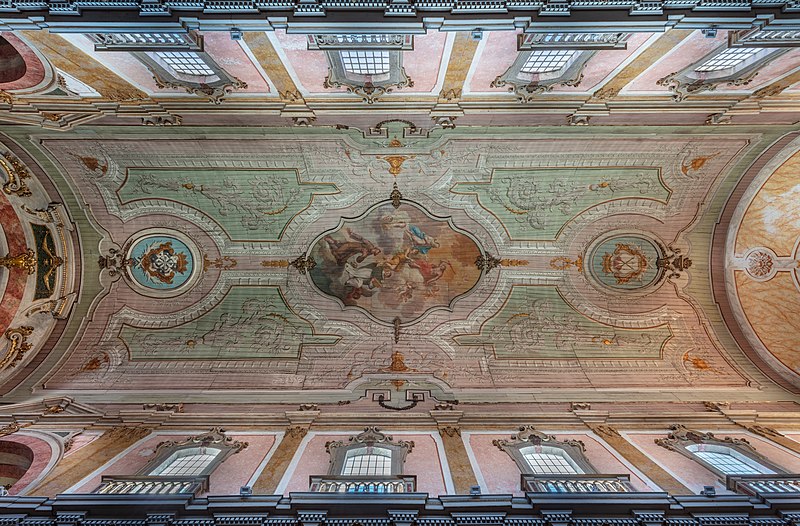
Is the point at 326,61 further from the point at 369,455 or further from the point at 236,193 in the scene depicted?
the point at 369,455

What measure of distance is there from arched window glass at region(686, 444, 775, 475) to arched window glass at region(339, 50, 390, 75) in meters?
12.3

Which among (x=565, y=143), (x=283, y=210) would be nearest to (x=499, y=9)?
(x=565, y=143)

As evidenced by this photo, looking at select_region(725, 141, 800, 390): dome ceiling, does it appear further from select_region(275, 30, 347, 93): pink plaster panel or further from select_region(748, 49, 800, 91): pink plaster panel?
select_region(275, 30, 347, 93): pink plaster panel

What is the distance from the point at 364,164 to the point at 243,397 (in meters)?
8.55

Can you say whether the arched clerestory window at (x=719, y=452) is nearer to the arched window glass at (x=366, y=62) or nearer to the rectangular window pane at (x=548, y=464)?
the rectangular window pane at (x=548, y=464)

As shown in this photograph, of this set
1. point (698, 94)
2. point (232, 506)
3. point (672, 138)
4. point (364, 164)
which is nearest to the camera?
point (232, 506)

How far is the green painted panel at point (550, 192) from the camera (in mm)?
13195

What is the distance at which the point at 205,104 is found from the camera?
9.99 metres

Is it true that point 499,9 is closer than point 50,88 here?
Yes

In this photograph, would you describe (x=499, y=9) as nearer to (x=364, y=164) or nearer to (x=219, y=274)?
(x=364, y=164)

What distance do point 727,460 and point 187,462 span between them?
13.4 metres

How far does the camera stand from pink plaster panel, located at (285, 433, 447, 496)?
8609 mm

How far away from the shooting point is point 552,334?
14375 mm

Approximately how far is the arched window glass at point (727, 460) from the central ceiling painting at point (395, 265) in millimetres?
7986
